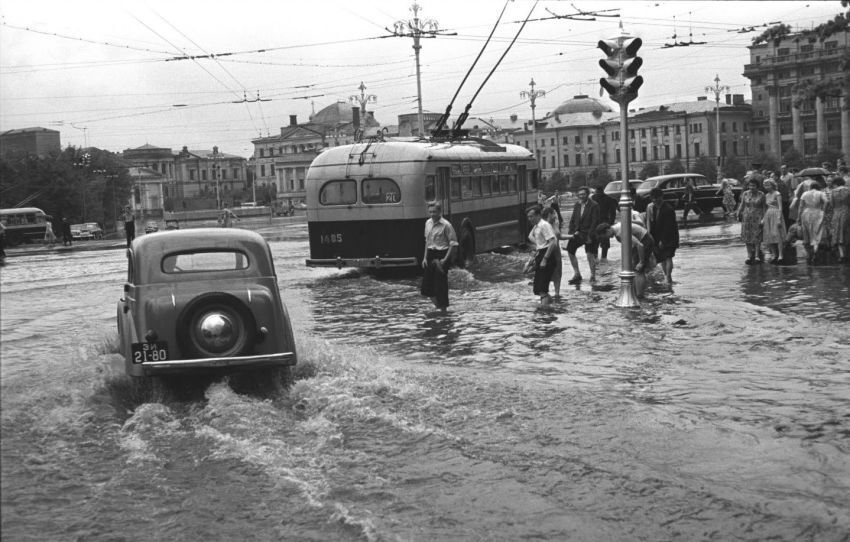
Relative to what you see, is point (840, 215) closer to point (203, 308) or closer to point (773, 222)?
point (773, 222)

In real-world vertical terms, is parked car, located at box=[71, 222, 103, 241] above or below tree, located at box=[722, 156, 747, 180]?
below

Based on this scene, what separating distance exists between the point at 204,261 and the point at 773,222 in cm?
1459

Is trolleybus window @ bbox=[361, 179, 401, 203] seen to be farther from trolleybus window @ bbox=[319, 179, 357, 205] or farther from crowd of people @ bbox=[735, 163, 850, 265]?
crowd of people @ bbox=[735, 163, 850, 265]

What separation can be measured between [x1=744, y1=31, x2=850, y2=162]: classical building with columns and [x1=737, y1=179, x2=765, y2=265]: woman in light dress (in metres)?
118

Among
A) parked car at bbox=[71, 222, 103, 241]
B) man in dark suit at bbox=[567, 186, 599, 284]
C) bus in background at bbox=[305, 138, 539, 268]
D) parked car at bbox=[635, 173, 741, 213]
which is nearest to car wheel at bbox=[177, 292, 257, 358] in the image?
man in dark suit at bbox=[567, 186, 599, 284]

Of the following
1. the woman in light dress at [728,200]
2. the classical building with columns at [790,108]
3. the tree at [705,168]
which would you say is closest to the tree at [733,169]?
the tree at [705,168]

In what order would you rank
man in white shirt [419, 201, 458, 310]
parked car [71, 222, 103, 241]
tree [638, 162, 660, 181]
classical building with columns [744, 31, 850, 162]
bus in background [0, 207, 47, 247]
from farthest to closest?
tree [638, 162, 660, 181] → classical building with columns [744, 31, 850, 162] → parked car [71, 222, 103, 241] → bus in background [0, 207, 47, 247] → man in white shirt [419, 201, 458, 310]

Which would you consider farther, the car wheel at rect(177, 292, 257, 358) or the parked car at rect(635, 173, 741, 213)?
the parked car at rect(635, 173, 741, 213)

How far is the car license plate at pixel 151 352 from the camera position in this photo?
894 centimetres

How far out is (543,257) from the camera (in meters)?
16.0

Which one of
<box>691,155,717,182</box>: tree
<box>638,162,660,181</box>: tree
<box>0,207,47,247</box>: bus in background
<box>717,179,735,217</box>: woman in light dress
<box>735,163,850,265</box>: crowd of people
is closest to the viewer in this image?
<box>735,163,850,265</box>: crowd of people

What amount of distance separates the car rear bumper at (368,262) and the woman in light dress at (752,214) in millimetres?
6719

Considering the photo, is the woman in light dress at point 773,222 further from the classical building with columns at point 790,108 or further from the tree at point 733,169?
the classical building with columns at point 790,108

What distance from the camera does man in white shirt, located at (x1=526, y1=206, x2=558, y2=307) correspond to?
52.3ft
